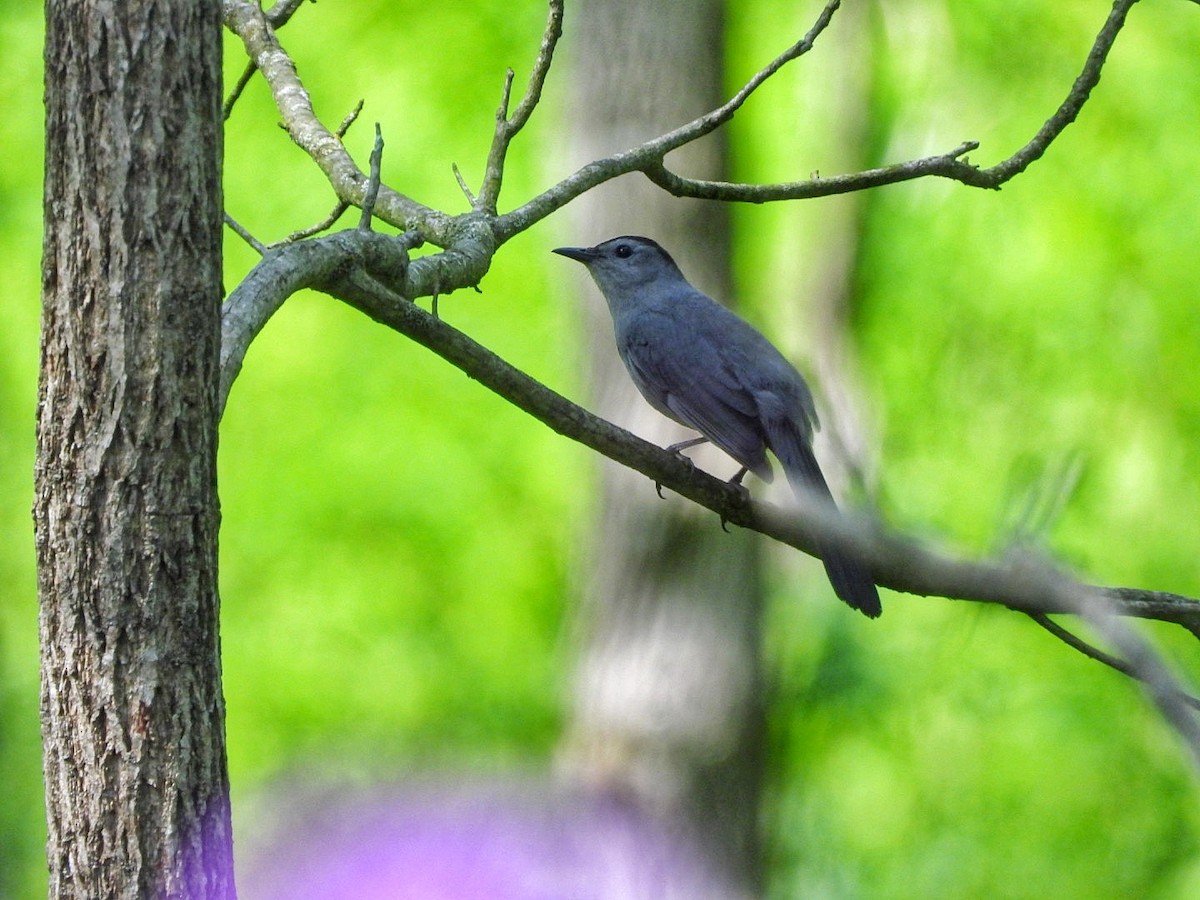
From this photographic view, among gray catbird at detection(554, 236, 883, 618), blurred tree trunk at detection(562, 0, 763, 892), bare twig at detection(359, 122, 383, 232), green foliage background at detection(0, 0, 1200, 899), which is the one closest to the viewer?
bare twig at detection(359, 122, 383, 232)

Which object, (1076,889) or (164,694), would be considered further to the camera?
(1076,889)

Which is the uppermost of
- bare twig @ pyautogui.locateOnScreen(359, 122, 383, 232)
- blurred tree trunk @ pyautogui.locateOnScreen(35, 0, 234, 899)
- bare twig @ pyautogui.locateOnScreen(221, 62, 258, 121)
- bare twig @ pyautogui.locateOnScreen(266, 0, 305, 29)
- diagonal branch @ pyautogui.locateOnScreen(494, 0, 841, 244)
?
bare twig @ pyautogui.locateOnScreen(266, 0, 305, 29)

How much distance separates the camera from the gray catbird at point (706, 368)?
4273mm

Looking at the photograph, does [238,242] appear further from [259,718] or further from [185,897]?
[185,897]

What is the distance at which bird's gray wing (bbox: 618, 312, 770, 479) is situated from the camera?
168 inches

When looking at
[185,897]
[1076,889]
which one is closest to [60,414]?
[185,897]

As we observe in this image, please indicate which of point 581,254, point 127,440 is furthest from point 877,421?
point 127,440

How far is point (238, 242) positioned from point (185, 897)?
8.83m

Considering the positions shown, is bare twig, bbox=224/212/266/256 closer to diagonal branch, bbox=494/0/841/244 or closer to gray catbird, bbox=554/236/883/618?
diagonal branch, bbox=494/0/841/244

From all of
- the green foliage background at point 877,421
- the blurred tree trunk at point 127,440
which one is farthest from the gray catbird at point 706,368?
the blurred tree trunk at point 127,440

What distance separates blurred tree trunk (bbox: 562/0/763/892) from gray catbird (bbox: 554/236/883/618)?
1.52 meters

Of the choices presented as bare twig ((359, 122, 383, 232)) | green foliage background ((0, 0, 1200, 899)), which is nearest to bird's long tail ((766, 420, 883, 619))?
bare twig ((359, 122, 383, 232))

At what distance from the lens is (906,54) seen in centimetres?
1013

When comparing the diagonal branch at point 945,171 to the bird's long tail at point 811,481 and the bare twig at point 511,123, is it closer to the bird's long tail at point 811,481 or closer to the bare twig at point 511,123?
the bare twig at point 511,123
